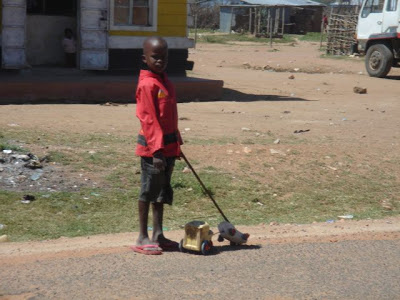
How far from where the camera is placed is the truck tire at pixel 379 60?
68.1 feet

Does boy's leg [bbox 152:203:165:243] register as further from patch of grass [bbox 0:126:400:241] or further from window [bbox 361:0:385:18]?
window [bbox 361:0:385:18]

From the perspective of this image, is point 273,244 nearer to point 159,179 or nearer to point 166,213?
point 159,179

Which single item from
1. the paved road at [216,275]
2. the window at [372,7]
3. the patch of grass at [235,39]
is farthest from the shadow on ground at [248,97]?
the patch of grass at [235,39]

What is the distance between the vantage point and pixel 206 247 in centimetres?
507

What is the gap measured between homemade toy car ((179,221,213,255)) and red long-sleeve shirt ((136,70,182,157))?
54 cm

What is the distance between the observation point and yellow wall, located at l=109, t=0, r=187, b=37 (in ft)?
48.4

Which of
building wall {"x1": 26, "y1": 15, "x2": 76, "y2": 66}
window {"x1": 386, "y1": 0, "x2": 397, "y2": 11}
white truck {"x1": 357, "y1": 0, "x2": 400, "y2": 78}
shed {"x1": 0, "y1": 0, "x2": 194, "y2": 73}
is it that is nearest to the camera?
shed {"x1": 0, "y1": 0, "x2": 194, "y2": 73}

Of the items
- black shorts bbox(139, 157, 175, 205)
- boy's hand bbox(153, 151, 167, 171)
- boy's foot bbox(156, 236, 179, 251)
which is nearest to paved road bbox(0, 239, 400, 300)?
boy's foot bbox(156, 236, 179, 251)

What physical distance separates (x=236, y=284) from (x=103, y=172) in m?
3.71

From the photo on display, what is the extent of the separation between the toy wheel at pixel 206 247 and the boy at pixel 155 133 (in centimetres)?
31

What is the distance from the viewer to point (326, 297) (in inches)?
171

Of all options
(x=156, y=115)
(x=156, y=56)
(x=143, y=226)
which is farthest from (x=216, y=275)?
(x=156, y=56)

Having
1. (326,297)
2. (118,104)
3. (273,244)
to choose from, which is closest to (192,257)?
(273,244)

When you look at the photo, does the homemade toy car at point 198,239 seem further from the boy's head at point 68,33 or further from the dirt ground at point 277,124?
the boy's head at point 68,33
